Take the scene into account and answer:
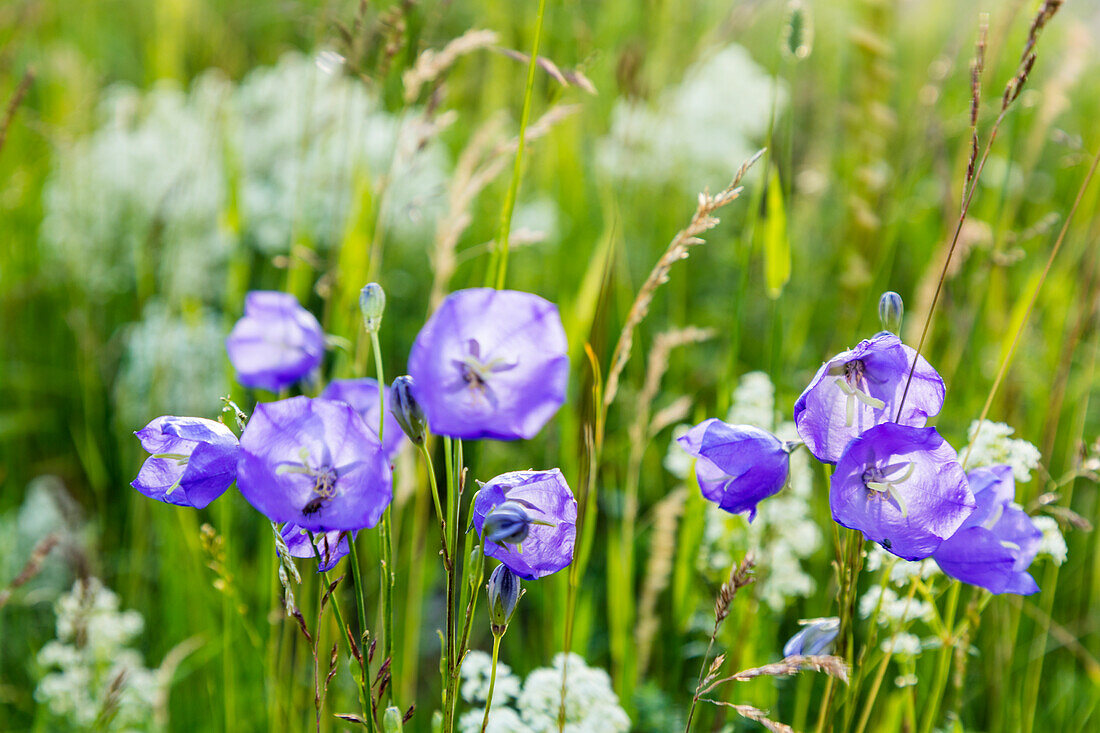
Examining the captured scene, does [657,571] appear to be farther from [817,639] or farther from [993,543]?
[993,543]

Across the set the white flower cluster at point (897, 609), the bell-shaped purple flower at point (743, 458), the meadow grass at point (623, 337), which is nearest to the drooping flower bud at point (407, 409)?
the meadow grass at point (623, 337)

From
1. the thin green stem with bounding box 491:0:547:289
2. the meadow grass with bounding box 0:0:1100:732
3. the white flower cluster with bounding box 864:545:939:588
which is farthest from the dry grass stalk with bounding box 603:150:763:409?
the white flower cluster with bounding box 864:545:939:588

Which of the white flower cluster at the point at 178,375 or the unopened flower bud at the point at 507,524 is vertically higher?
the unopened flower bud at the point at 507,524

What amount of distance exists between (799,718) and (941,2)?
409cm

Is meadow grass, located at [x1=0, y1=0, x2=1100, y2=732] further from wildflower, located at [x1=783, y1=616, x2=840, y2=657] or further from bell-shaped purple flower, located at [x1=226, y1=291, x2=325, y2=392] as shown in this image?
bell-shaped purple flower, located at [x1=226, y1=291, x2=325, y2=392]

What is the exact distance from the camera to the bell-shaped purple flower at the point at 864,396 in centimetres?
85

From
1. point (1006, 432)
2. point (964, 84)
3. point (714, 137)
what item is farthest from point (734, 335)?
point (964, 84)

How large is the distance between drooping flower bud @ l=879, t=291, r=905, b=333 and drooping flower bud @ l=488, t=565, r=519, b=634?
492 millimetres

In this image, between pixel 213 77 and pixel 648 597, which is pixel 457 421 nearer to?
pixel 648 597

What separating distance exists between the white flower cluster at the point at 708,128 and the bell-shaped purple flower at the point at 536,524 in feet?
7.18

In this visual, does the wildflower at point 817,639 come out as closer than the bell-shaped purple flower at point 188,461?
No

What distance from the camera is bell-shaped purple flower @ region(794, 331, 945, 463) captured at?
848 millimetres

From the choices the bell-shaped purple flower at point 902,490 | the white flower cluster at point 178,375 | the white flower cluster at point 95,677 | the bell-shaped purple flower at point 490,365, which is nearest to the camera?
the bell-shaped purple flower at point 490,365

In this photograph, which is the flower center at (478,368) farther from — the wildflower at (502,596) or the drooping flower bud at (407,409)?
the wildflower at (502,596)
